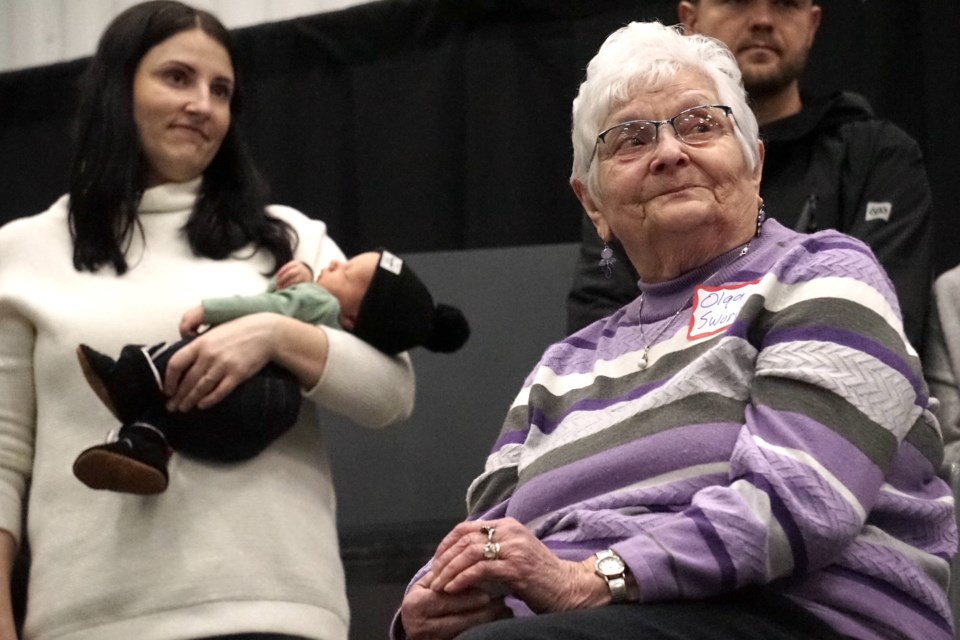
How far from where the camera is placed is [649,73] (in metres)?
1.69

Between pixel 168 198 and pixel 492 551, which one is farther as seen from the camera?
pixel 168 198

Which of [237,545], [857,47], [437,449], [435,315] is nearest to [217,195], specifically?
[435,315]

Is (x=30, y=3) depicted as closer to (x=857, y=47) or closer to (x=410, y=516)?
(x=410, y=516)

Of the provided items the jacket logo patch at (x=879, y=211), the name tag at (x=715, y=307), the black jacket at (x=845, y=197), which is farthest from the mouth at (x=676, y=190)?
the jacket logo patch at (x=879, y=211)

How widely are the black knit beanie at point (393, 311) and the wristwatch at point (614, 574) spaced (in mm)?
1041

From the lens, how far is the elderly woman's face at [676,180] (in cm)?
162

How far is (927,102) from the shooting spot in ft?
9.37

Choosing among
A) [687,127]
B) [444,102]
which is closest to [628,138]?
[687,127]

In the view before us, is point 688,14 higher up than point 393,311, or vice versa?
point 688,14

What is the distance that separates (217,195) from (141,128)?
0.57 ft

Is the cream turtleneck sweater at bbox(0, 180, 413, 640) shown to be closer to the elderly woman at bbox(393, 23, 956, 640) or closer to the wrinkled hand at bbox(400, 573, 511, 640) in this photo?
the elderly woman at bbox(393, 23, 956, 640)

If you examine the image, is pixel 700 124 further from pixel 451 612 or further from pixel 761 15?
pixel 761 15

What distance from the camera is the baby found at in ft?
6.59

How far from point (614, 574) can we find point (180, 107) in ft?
4.56
